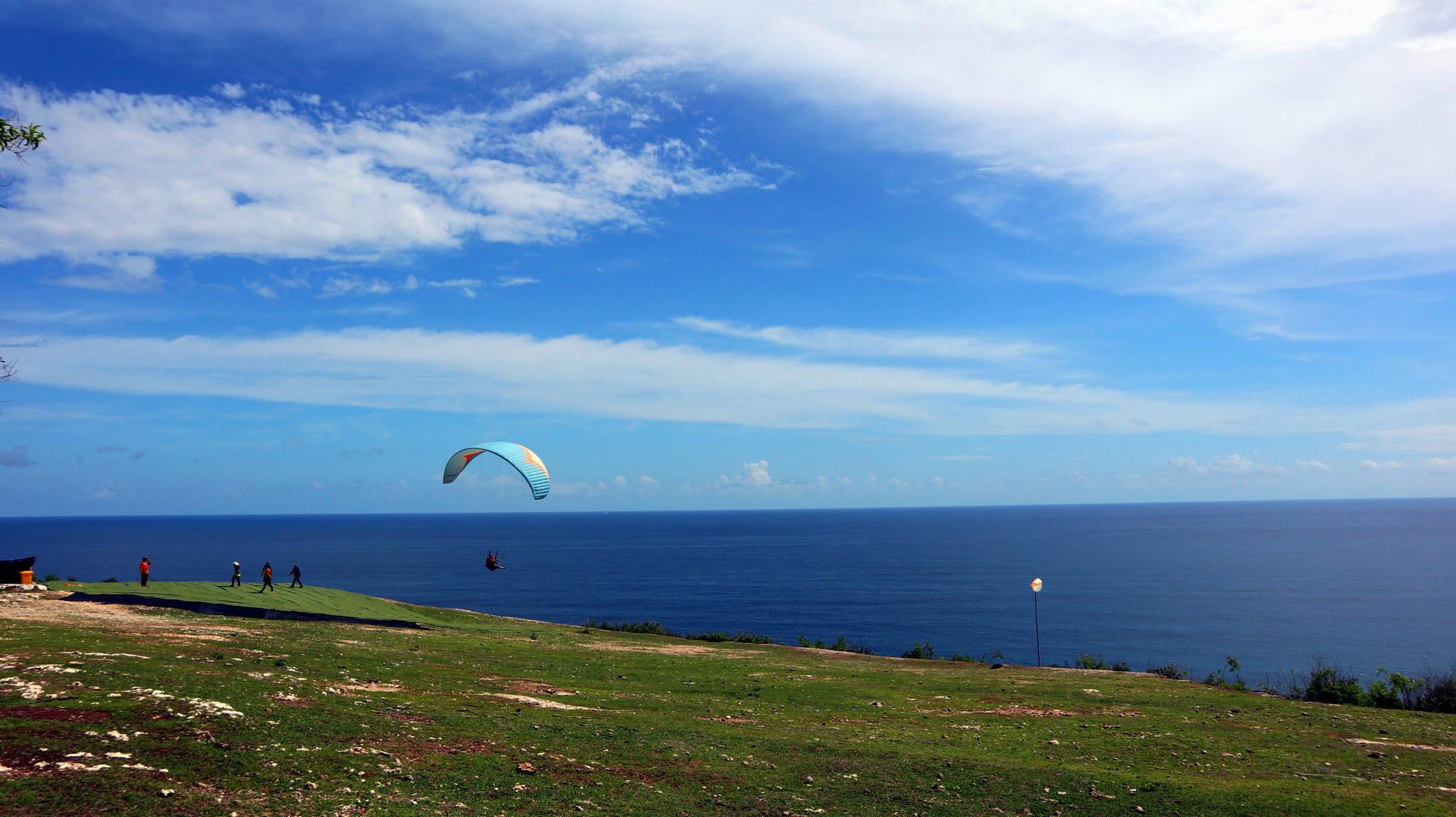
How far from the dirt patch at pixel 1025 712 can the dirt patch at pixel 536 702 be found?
11389 mm

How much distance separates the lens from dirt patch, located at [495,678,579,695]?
833 inches

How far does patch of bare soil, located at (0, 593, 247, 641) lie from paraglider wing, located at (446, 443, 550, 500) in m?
11.9

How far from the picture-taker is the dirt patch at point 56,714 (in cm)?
1220

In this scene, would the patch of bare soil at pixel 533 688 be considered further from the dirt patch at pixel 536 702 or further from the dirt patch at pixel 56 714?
the dirt patch at pixel 56 714

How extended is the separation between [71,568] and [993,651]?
6639 inches

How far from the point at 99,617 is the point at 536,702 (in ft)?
58.0

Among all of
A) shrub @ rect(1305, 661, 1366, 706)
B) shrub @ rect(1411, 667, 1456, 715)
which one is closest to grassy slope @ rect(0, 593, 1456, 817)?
shrub @ rect(1305, 661, 1366, 706)

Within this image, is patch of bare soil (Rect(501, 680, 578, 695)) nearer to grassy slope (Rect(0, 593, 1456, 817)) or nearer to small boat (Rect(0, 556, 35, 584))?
grassy slope (Rect(0, 593, 1456, 817))

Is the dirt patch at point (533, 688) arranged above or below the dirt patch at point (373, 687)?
below

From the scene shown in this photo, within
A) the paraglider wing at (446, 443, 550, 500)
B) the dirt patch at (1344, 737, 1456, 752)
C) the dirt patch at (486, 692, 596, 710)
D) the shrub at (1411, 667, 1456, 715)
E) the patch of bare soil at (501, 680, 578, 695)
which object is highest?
the paraglider wing at (446, 443, 550, 500)

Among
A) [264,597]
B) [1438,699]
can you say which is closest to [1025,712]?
[1438,699]

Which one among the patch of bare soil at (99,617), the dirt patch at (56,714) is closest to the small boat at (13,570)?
the patch of bare soil at (99,617)

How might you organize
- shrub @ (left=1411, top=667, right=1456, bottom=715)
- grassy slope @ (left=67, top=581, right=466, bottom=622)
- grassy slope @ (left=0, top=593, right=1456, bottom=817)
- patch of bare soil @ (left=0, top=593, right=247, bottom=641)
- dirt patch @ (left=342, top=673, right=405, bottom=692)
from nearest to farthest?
grassy slope @ (left=0, top=593, right=1456, bottom=817) < dirt patch @ (left=342, top=673, right=405, bottom=692) < patch of bare soil @ (left=0, top=593, right=247, bottom=641) < shrub @ (left=1411, top=667, right=1456, bottom=715) < grassy slope @ (left=67, top=581, right=466, bottom=622)

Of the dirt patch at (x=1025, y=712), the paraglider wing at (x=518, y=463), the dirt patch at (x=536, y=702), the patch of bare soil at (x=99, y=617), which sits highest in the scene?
the paraglider wing at (x=518, y=463)
